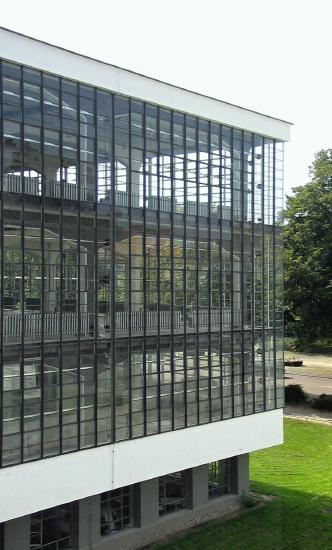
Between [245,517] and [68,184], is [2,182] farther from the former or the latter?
[245,517]

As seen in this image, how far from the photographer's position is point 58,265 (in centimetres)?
2055

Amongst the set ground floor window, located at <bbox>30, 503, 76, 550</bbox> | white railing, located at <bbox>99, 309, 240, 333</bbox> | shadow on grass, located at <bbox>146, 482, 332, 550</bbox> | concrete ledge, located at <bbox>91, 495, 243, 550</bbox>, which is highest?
white railing, located at <bbox>99, 309, 240, 333</bbox>

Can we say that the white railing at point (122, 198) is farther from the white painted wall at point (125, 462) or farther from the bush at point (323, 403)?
the bush at point (323, 403)

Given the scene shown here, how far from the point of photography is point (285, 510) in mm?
27109

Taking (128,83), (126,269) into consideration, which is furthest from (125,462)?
(128,83)

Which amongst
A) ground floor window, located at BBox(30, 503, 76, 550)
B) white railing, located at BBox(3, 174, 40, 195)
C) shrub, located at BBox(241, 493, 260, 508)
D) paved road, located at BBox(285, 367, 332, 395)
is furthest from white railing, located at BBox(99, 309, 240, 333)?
paved road, located at BBox(285, 367, 332, 395)

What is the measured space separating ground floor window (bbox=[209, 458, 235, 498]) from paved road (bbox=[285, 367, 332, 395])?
887 inches

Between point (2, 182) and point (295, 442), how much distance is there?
24.8m

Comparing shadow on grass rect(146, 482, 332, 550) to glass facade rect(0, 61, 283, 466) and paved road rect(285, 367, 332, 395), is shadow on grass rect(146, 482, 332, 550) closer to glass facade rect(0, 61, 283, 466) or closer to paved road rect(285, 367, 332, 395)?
glass facade rect(0, 61, 283, 466)

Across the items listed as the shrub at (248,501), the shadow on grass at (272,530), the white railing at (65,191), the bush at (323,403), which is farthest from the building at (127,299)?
the bush at (323,403)

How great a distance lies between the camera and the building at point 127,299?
772 inches

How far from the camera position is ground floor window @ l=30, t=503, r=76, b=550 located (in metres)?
21.4

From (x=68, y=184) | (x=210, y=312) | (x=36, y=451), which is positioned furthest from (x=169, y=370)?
(x=68, y=184)

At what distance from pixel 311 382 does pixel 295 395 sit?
23.6ft
